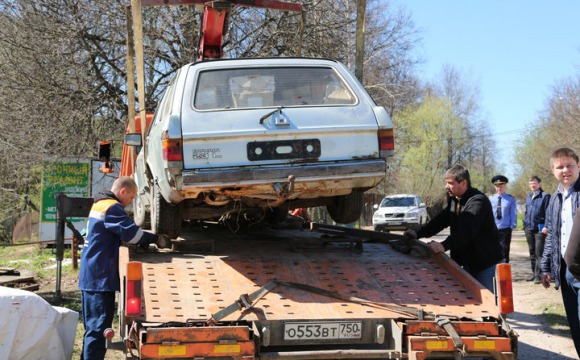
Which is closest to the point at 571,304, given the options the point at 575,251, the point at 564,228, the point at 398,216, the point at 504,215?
the point at 564,228

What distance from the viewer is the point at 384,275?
19.2ft

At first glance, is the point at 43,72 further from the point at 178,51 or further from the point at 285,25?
the point at 285,25

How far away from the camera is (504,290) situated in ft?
17.0

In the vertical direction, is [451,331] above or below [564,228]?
below

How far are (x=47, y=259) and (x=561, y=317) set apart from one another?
42.0ft

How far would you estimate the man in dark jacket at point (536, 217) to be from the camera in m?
11.9

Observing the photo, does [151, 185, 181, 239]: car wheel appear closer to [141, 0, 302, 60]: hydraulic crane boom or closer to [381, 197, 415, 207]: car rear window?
[141, 0, 302, 60]: hydraulic crane boom

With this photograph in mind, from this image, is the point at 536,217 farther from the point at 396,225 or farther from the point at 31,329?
the point at 396,225

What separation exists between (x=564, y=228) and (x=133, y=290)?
136 inches

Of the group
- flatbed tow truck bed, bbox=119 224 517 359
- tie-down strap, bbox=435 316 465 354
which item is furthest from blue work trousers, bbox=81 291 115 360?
tie-down strap, bbox=435 316 465 354

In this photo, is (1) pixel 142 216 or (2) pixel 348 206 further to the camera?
(1) pixel 142 216

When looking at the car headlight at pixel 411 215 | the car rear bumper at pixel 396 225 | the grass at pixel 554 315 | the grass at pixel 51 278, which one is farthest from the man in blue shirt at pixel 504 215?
the car headlight at pixel 411 215

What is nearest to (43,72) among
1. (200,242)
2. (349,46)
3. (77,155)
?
(77,155)

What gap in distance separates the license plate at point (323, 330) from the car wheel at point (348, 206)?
6.66 feet
